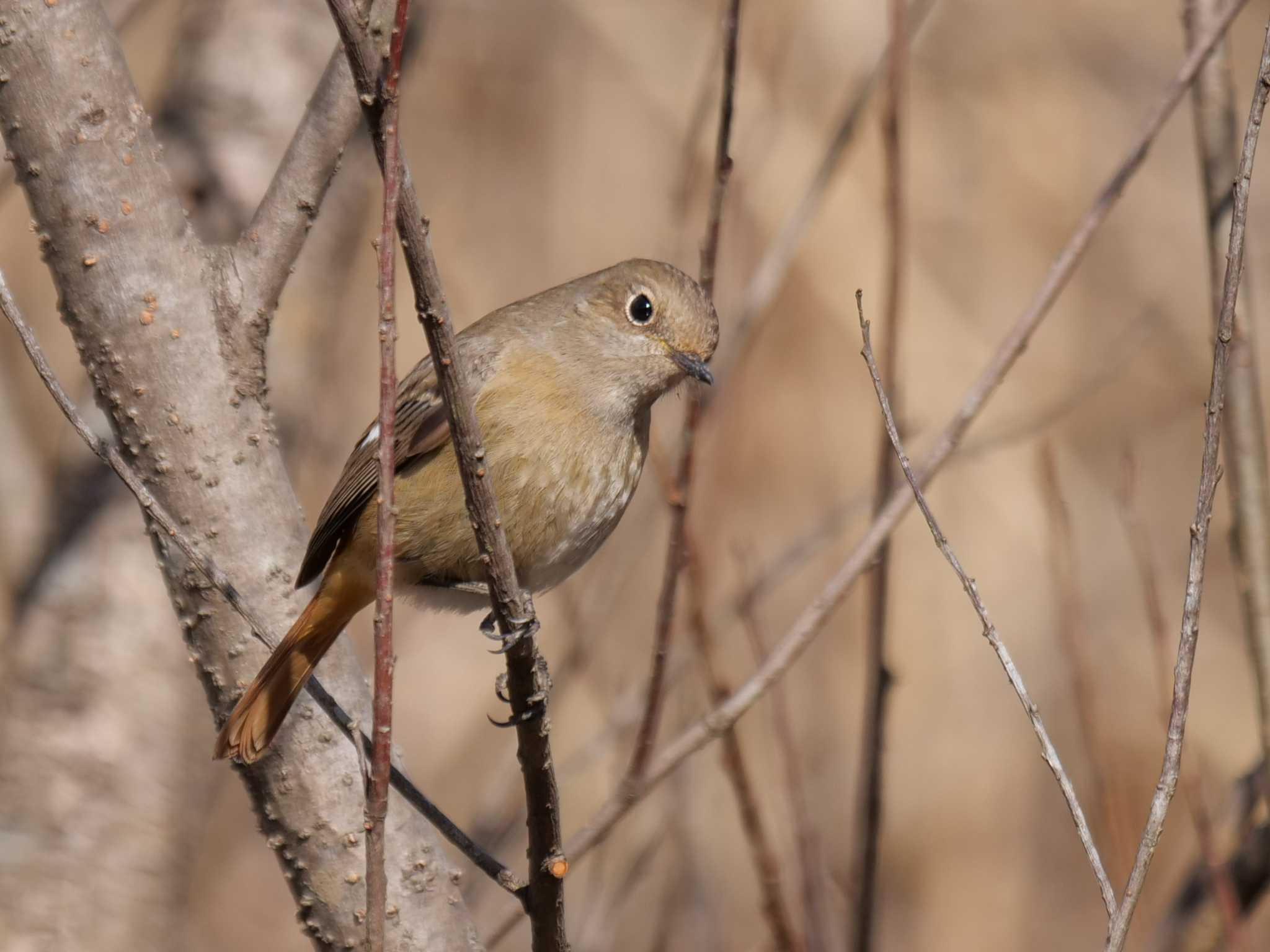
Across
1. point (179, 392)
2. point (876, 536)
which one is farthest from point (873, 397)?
point (179, 392)

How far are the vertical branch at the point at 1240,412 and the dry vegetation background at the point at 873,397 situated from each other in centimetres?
263

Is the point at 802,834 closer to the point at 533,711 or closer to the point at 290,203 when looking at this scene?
the point at 533,711

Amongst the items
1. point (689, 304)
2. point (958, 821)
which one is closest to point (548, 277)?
point (958, 821)

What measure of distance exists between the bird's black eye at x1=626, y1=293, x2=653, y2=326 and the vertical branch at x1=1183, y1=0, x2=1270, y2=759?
4.04ft

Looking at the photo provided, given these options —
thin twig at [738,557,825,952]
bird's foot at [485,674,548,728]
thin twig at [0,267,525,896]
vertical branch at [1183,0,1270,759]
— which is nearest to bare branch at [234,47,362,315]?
thin twig at [0,267,525,896]

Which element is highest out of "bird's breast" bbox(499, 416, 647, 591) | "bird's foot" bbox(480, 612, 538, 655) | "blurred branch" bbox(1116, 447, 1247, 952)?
"bird's breast" bbox(499, 416, 647, 591)

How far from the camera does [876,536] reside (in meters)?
2.50

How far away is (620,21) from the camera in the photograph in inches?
271

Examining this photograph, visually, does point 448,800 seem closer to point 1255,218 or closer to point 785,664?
point 785,664

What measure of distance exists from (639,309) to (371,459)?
73 cm

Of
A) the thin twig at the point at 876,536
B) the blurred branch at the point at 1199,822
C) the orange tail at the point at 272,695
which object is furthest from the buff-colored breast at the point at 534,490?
the blurred branch at the point at 1199,822

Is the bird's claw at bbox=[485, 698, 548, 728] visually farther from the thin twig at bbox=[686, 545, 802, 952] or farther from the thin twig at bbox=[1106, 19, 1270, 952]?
the thin twig at bbox=[1106, 19, 1270, 952]

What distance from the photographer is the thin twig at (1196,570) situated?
5.50 feet

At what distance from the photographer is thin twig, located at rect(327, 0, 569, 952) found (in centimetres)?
153
